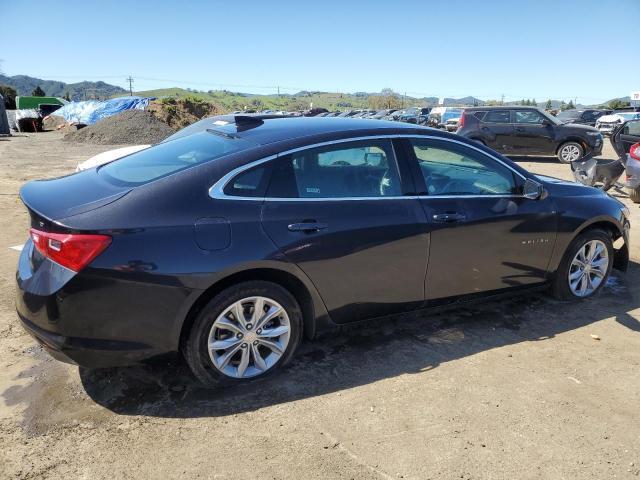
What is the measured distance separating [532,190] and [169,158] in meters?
2.82

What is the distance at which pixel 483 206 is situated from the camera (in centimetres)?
376

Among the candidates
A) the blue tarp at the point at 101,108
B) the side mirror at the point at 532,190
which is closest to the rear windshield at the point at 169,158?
the side mirror at the point at 532,190

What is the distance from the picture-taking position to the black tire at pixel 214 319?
9.43 ft

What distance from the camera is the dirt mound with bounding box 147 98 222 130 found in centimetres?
2886

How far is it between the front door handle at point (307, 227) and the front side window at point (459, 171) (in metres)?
0.95

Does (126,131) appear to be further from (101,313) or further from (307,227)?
(101,313)

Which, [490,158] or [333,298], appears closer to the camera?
[333,298]

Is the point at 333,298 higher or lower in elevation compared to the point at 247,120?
lower

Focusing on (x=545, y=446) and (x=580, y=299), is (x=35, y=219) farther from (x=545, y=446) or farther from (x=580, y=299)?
(x=580, y=299)

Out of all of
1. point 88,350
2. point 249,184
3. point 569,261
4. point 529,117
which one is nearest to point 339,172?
point 249,184

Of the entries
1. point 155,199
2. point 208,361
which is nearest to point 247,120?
point 155,199

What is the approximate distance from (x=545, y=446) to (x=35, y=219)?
3.07 meters

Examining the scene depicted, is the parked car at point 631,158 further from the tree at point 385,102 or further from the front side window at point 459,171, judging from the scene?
the tree at point 385,102

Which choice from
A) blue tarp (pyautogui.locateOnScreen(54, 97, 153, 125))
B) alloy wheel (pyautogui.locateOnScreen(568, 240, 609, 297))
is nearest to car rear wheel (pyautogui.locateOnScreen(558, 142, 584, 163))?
alloy wheel (pyautogui.locateOnScreen(568, 240, 609, 297))
